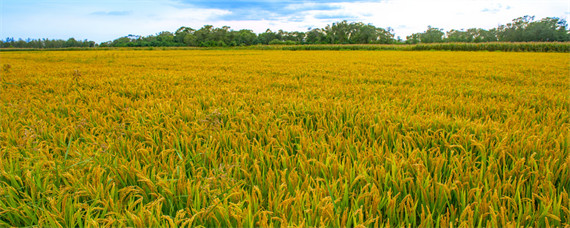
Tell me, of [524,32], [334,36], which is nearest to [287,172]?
[524,32]

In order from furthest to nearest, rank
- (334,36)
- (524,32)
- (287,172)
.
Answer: (334,36) → (524,32) → (287,172)

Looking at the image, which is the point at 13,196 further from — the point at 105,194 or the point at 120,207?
the point at 120,207

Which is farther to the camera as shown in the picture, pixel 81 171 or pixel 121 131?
pixel 121 131

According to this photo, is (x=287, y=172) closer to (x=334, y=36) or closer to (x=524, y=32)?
(x=524, y=32)

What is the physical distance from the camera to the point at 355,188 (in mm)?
1241

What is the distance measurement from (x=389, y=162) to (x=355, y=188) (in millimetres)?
293

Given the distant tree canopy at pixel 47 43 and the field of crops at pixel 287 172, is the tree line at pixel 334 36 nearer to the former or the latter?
the distant tree canopy at pixel 47 43

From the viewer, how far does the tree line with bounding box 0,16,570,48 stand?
5419cm

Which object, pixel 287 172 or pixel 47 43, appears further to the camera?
pixel 47 43

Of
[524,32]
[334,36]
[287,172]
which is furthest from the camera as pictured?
[334,36]

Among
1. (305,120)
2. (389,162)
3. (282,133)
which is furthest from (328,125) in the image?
(389,162)

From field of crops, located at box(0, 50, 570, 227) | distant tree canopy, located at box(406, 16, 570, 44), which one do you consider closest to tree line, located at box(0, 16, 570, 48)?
distant tree canopy, located at box(406, 16, 570, 44)

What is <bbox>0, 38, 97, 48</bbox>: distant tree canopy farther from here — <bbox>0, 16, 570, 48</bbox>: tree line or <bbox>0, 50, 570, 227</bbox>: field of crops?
<bbox>0, 50, 570, 227</bbox>: field of crops

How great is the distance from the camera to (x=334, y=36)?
287 ft
